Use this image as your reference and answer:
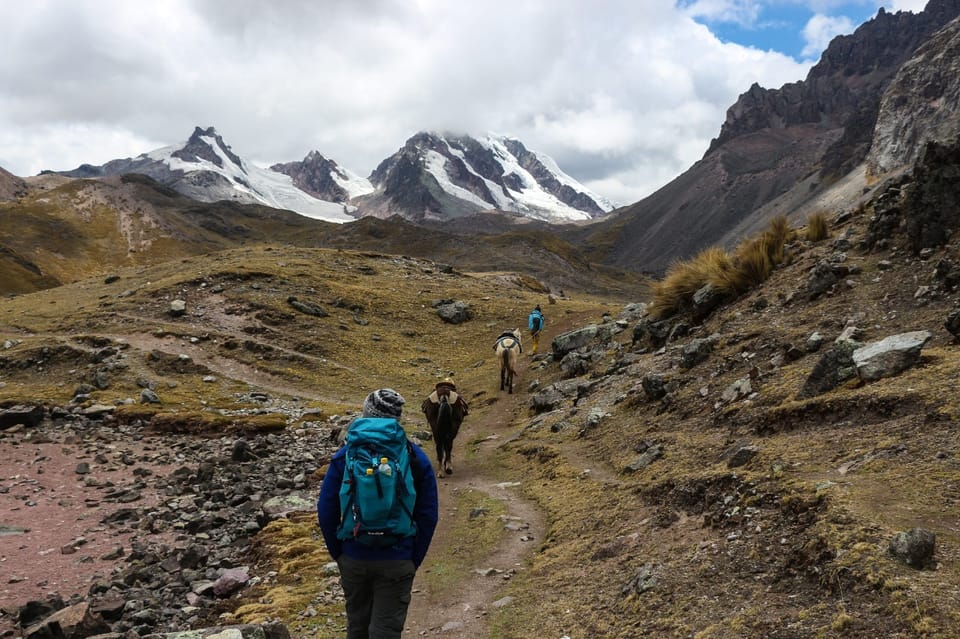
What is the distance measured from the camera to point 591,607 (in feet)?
25.7

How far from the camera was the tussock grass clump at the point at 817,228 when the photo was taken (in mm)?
21219

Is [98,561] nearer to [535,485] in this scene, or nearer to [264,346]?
[535,485]

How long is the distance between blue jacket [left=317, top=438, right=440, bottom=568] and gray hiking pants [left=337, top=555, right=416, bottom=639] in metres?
0.11

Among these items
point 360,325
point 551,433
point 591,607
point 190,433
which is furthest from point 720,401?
point 360,325

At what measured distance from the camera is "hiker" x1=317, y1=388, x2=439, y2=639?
6195 millimetres

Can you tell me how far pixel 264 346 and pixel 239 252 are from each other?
36.8 m

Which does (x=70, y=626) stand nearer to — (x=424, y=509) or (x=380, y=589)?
(x=380, y=589)

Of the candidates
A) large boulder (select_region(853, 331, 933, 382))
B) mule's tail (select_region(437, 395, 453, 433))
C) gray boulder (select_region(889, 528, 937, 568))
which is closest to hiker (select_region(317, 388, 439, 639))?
gray boulder (select_region(889, 528, 937, 568))

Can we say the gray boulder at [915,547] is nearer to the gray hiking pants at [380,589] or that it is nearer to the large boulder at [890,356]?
the gray hiking pants at [380,589]

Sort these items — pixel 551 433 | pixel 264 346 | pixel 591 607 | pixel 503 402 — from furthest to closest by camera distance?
pixel 264 346 → pixel 503 402 → pixel 551 433 → pixel 591 607

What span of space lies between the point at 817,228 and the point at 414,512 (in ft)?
66.5

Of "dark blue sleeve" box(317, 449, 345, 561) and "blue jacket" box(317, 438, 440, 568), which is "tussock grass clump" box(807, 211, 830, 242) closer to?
"blue jacket" box(317, 438, 440, 568)

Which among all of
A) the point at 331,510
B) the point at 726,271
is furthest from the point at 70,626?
the point at 726,271

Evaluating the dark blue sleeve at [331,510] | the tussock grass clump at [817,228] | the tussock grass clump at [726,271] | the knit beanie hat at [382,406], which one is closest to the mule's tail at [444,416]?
the knit beanie hat at [382,406]
